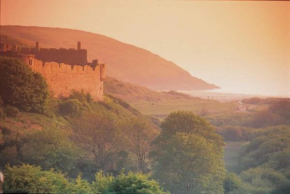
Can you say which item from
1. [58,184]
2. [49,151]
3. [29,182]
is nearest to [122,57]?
[49,151]

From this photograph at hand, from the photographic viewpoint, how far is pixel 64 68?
3316cm

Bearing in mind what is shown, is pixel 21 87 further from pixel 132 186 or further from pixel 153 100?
pixel 153 100

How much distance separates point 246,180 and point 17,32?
15431mm

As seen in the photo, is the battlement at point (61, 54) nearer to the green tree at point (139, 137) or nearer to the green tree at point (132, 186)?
the green tree at point (139, 137)

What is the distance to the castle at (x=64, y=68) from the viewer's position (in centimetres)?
3094

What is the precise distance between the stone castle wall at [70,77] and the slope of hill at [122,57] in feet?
7.72

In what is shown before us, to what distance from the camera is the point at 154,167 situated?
29188 millimetres

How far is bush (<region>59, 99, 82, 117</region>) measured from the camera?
104 ft

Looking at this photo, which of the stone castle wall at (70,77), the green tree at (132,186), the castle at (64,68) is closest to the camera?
the green tree at (132,186)

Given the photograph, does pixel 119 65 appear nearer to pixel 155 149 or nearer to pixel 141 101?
pixel 141 101

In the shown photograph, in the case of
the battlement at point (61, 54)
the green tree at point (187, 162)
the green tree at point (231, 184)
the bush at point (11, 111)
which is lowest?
the green tree at point (231, 184)

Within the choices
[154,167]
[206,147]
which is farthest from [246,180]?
[154,167]

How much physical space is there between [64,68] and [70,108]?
8.82 feet

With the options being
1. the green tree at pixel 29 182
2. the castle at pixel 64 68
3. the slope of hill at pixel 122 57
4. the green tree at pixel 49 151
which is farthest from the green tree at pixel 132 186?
the slope of hill at pixel 122 57
